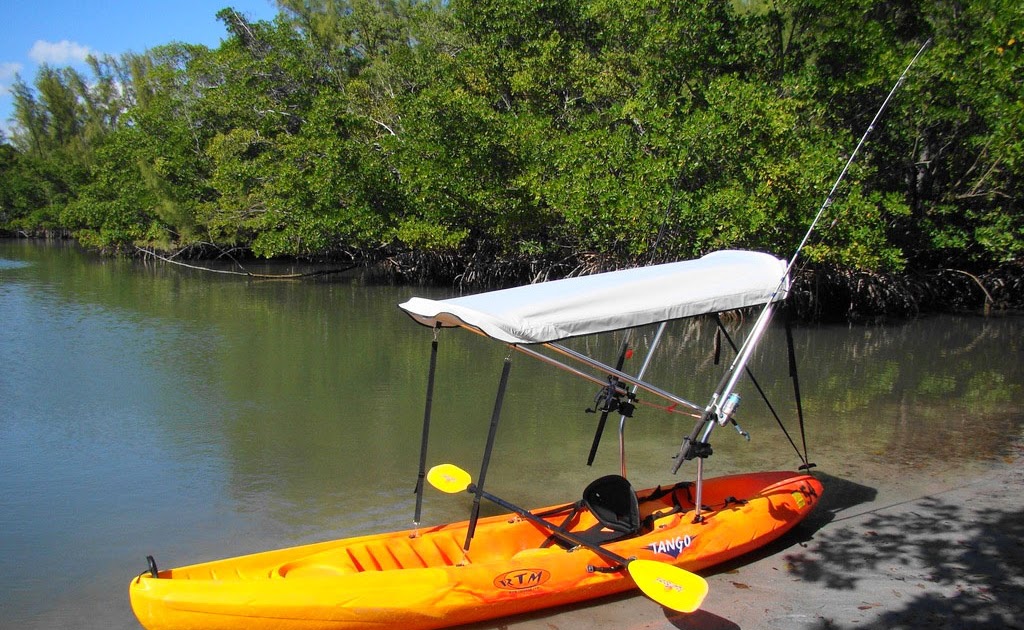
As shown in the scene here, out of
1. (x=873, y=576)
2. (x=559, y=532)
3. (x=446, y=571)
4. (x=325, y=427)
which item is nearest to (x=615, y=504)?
(x=559, y=532)

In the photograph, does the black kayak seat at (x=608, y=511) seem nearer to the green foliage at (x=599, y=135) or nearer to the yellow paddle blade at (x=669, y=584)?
the yellow paddle blade at (x=669, y=584)

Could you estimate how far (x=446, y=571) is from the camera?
4.84m

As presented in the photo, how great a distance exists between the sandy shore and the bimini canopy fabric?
183 centimetres

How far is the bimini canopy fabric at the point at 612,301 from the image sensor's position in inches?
191

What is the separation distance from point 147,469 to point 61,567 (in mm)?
2215

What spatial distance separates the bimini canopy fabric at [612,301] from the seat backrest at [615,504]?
128 cm

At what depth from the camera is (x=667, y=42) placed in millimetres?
18422

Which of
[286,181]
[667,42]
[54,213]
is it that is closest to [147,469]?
[667,42]

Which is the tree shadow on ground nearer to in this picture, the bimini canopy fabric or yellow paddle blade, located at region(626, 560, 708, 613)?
yellow paddle blade, located at region(626, 560, 708, 613)

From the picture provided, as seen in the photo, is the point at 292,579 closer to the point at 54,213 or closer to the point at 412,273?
the point at 412,273

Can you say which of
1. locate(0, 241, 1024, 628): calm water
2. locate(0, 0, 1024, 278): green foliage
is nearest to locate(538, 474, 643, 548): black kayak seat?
locate(0, 241, 1024, 628): calm water

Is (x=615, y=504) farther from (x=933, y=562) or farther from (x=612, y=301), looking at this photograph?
(x=933, y=562)

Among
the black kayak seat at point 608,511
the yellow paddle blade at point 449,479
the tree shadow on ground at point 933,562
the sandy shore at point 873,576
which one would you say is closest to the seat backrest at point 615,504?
the black kayak seat at point 608,511

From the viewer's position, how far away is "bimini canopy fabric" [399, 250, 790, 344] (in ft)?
15.9
